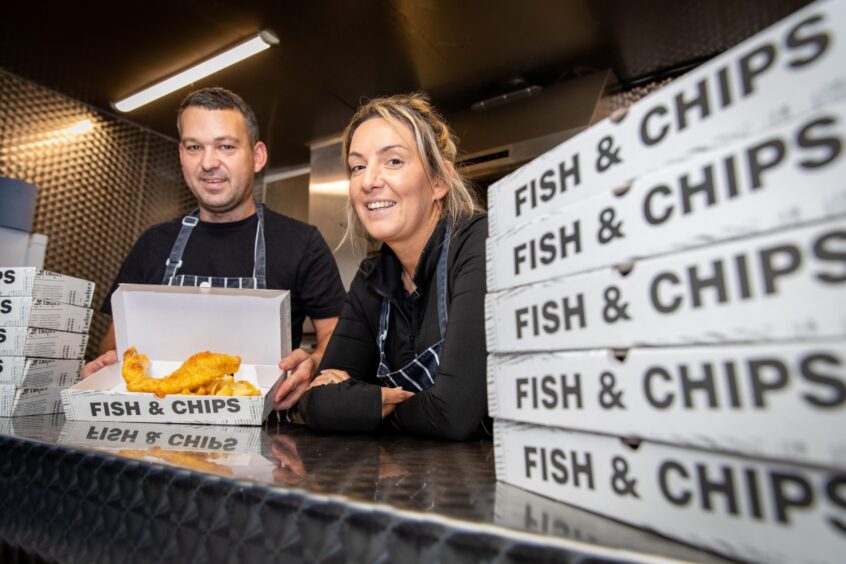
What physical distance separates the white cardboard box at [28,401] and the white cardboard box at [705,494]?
3.22 feet

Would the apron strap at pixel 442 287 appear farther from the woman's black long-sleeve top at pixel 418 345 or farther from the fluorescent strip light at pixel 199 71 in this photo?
the fluorescent strip light at pixel 199 71

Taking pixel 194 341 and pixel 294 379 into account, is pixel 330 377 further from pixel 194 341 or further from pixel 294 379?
pixel 194 341

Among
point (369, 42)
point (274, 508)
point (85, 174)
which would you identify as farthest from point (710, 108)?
point (85, 174)

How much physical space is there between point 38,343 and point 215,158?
0.87 meters

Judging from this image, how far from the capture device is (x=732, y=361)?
0.29 meters

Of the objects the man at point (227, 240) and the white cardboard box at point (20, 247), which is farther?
the white cardboard box at point (20, 247)

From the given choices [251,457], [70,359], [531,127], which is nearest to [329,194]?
[531,127]

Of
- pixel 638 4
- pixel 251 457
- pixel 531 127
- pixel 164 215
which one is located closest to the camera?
pixel 251 457

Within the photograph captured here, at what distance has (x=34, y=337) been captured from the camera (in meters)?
1.01

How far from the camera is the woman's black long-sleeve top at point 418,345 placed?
822 mm

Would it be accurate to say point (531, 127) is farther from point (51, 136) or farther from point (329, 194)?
point (51, 136)

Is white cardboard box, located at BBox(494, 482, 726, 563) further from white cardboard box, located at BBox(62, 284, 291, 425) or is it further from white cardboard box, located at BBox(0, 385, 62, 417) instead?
white cardboard box, located at BBox(0, 385, 62, 417)

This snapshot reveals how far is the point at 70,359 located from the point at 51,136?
7.97 feet

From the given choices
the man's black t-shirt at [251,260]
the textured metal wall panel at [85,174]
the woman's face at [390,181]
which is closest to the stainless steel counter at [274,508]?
the woman's face at [390,181]
